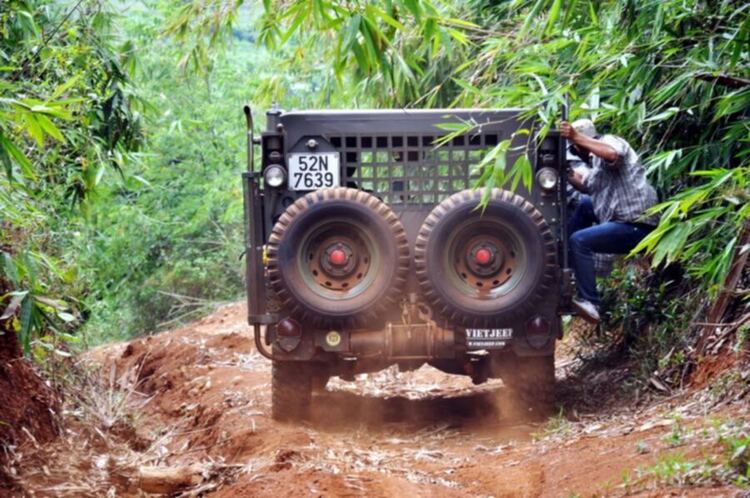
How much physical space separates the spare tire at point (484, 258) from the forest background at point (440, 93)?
680mm

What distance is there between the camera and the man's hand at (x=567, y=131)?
8.33m

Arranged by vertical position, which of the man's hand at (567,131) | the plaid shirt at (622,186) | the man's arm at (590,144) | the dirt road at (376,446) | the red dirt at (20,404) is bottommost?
the dirt road at (376,446)

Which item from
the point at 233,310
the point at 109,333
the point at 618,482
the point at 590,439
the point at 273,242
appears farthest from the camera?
the point at 109,333

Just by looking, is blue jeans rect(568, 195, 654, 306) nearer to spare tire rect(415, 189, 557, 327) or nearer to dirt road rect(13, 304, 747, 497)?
spare tire rect(415, 189, 557, 327)

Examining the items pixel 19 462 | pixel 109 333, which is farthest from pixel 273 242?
pixel 109 333

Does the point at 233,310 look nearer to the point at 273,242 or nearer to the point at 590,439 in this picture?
the point at 273,242

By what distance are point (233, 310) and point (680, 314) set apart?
9.06 metres

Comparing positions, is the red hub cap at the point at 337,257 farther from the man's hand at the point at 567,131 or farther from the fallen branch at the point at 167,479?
the fallen branch at the point at 167,479

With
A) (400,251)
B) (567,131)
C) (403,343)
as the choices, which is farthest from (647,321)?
(400,251)

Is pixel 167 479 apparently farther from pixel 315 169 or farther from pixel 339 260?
pixel 315 169

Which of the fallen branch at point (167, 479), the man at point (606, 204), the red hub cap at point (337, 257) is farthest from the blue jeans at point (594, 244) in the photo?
the fallen branch at point (167, 479)

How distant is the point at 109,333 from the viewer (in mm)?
19953

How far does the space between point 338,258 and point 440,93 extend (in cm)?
479

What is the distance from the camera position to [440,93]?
12867 mm
